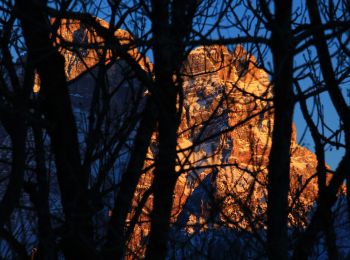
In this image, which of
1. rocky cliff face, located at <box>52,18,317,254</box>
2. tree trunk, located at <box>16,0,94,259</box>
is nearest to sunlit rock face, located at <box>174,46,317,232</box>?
rocky cliff face, located at <box>52,18,317,254</box>

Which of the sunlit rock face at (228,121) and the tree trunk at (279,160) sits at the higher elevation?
the sunlit rock face at (228,121)

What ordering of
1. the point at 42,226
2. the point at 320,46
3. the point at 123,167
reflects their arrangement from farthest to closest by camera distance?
the point at 123,167 < the point at 42,226 < the point at 320,46

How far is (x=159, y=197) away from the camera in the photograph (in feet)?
13.9

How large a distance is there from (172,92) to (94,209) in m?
0.88

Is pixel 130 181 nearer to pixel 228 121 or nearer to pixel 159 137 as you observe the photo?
pixel 159 137

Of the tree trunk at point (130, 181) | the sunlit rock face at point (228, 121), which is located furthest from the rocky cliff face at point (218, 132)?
the tree trunk at point (130, 181)

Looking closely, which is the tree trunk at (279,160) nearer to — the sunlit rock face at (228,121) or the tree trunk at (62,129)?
the sunlit rock face at (228,121)

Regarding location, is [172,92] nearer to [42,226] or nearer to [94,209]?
[94,209]

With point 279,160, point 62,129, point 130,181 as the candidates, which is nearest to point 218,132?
point 130,181

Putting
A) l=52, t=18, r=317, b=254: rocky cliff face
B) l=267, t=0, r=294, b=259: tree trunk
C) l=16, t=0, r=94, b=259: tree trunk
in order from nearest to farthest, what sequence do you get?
l=267, t=0, r=294, b=259: tree trunk, l=52, t=18, r=317, b=254: rocky cliff face, l=16, t=0, r=94, b=259: tree trunk

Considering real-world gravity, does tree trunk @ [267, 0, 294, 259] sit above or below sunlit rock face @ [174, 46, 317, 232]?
below

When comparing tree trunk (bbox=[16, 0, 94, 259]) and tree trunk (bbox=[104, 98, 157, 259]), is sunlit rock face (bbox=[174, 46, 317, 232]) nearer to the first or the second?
tree trunk (bbox=[104, 98, 157, 259])

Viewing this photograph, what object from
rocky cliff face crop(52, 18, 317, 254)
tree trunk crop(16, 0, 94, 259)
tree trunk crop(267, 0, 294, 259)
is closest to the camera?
tree trunk crop(267, 0, 294, 259)

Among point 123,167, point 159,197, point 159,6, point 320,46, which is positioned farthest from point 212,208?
point 123,167
